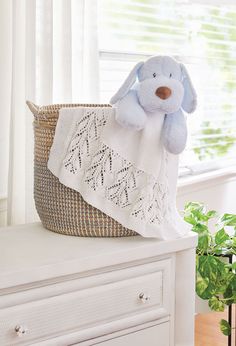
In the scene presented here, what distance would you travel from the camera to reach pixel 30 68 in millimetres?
1832

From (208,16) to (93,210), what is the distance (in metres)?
1.61

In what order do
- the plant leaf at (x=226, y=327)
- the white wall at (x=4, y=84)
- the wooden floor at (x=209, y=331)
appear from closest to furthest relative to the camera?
the white wall at (x=4, y=84)
the plant leaf at (x=226, y=327)
the wooden floor at (x=209, y=331)

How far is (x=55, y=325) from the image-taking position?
141cm

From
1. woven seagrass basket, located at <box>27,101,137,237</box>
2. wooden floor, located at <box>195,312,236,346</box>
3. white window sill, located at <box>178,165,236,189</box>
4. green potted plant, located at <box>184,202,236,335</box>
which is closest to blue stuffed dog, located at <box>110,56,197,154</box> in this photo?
woven seagrass basket, located at <box>27,101,137,237</box>

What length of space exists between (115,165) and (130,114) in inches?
5.4

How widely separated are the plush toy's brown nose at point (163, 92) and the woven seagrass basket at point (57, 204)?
0.87 ft

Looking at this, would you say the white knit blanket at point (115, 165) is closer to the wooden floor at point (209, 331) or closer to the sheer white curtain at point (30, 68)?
the sheer white curtain at point (30, 68)

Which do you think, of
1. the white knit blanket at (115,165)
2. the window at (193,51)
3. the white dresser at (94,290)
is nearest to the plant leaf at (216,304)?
the white dresser at (94,290)

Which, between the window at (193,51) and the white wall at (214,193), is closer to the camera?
the window at (193,51)

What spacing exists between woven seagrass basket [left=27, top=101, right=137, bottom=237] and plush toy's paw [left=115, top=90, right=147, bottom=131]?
18cm

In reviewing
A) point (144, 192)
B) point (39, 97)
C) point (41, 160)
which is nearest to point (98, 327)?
point (144, 192)

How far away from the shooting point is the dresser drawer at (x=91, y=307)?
136 centimetres

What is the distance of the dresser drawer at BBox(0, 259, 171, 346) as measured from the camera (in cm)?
136

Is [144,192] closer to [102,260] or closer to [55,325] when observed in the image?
[102,260]
